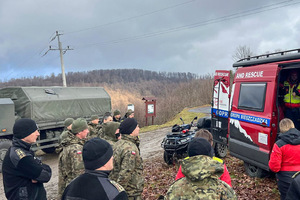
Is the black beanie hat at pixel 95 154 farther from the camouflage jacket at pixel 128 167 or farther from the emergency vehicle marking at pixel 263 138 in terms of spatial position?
the emergency vehicle marking at pixel 263 138

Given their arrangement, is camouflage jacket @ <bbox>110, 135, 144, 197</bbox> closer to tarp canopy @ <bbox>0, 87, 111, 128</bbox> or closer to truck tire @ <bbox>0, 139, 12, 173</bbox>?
truck tire @ <bbox>0, 139, 12, 173</bbox>

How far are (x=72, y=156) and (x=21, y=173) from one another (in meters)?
A: 0.84

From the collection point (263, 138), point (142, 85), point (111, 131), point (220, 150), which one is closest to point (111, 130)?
point (111, 131)

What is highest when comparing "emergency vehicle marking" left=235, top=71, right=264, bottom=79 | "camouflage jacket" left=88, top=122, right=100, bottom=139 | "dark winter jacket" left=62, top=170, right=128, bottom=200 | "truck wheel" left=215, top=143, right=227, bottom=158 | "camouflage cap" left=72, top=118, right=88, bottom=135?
"emergency vehicle marking" left=235, top=71, right=264, bottom=79

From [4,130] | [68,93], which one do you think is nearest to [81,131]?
[4,130]

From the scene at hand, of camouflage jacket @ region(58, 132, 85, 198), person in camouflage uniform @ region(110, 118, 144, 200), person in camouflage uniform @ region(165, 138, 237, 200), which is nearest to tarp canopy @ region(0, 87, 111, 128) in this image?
→ camouflage jacket @ region(58, 132, 85, 198)

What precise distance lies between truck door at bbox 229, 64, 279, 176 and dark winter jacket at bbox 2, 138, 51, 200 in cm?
426

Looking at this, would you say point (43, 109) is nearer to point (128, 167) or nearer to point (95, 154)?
point (128, 167)

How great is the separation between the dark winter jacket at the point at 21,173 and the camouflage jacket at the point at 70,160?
0.60 meters

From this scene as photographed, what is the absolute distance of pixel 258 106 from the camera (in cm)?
564

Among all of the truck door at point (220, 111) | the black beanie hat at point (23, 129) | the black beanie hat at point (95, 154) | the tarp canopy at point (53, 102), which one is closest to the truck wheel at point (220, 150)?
the truck door at point (220, 111)

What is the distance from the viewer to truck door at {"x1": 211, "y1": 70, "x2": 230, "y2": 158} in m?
7.88

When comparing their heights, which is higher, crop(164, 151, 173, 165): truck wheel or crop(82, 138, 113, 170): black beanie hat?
crop(82, 138, 113, 170): black beanie hat

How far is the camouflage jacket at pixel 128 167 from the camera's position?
3.63 metres
